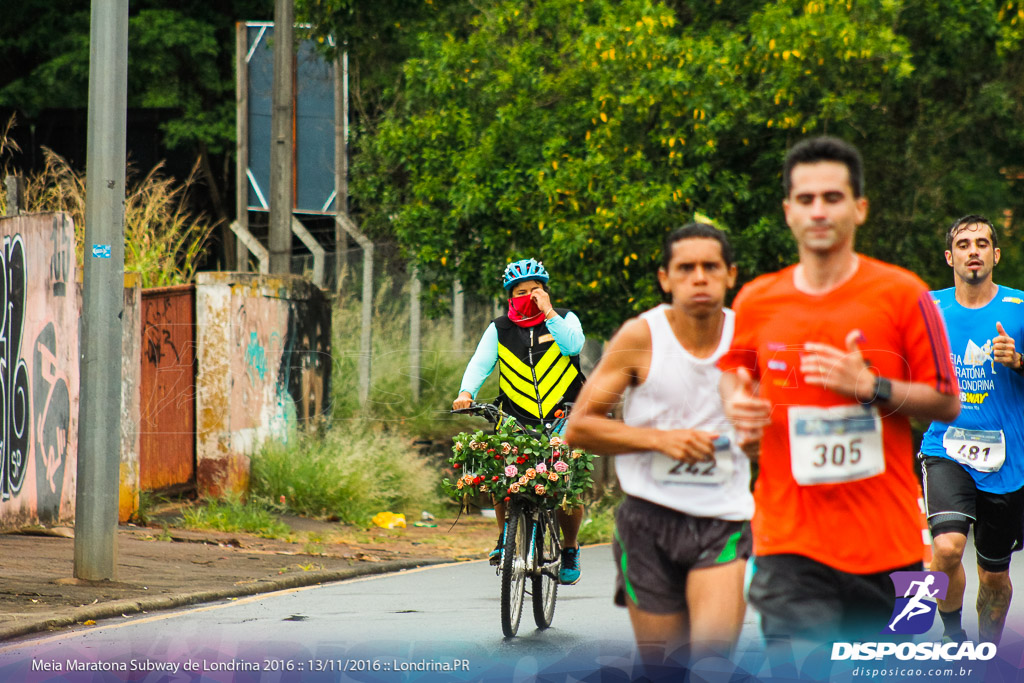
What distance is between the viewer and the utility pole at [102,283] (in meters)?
9.96

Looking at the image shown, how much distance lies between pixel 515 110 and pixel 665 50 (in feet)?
6.13

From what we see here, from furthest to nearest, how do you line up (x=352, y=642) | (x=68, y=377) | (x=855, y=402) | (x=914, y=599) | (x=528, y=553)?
(x=68, y=377), (x=528, y=553), (x=352, y=642), (x=914, y=599), (x=855, y=402)

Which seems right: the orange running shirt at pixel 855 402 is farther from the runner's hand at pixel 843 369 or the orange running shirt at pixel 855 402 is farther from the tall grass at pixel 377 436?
the tall grass at pixel 377 436

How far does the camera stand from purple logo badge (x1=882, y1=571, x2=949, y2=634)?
13.7 feet

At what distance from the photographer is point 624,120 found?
1574 centimetres

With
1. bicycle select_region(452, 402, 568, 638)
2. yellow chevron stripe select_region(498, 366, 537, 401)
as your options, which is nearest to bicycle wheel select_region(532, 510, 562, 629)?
bicycle select_region(452, 402, 568, 638)

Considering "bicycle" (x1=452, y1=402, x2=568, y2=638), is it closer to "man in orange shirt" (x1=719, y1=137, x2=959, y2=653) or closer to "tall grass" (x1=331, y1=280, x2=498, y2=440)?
"man in orange shirt" (x1=719, y1=137, x2=959, y2=653)

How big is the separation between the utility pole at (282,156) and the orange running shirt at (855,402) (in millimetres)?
14158

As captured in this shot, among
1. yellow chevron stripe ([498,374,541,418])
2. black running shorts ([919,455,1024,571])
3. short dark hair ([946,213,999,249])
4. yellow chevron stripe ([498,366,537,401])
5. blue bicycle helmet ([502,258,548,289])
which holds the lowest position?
black running shorts ([919,455,1024,571])

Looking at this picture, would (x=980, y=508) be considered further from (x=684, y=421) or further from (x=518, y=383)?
(x=684, y=421)

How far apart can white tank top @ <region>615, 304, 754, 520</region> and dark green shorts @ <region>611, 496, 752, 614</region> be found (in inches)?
1.5

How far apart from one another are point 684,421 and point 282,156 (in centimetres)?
1417

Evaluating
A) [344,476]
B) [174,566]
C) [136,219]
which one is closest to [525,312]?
[174,566]

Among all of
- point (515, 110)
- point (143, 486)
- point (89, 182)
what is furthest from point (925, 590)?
point (515, 110)
